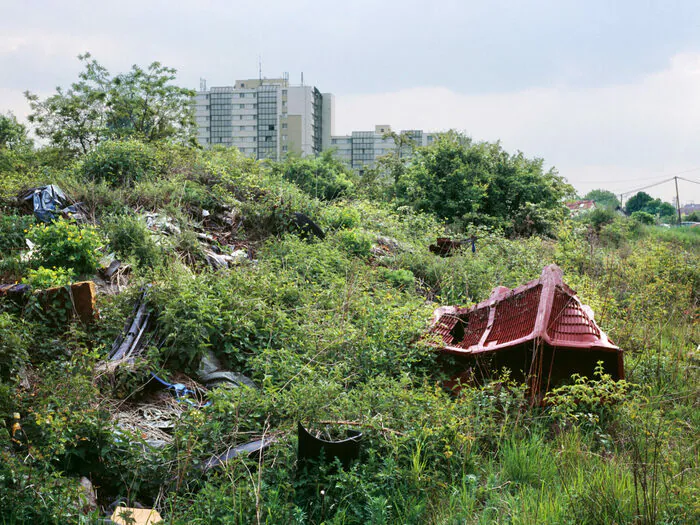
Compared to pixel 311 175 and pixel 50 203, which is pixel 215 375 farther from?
pixel 311 175

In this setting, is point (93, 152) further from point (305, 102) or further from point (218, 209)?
point (305, 102)

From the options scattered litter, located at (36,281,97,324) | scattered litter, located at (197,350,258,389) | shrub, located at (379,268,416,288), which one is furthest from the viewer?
shrub, located at (379,268,416,288)

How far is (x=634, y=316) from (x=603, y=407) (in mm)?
2416

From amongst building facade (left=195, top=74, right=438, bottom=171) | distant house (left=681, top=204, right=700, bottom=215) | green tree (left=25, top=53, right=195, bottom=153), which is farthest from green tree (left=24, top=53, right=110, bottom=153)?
distant house (left=681, top=204, right=700, bottom=215)

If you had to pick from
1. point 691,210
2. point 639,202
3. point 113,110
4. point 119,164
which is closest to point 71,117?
point 113,110

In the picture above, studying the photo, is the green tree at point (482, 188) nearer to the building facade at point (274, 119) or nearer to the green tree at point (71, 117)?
the green tree at point (71, 117)

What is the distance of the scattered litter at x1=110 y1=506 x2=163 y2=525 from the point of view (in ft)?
8.86

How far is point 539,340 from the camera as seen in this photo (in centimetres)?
408

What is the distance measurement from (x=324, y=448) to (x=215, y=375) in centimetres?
173

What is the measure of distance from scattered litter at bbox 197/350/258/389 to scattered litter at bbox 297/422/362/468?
1360 millimetres

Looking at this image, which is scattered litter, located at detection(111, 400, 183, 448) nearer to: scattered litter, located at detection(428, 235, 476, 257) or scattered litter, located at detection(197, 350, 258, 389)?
scattered litter, located at detection(197, 350, 258, 389)

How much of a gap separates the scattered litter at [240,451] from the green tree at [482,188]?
12.1 metres

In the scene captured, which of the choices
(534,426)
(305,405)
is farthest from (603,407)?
(305,405)

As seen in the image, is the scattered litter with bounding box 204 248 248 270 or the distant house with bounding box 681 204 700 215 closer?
the scattered litter with bounding box 204 248 248 270
